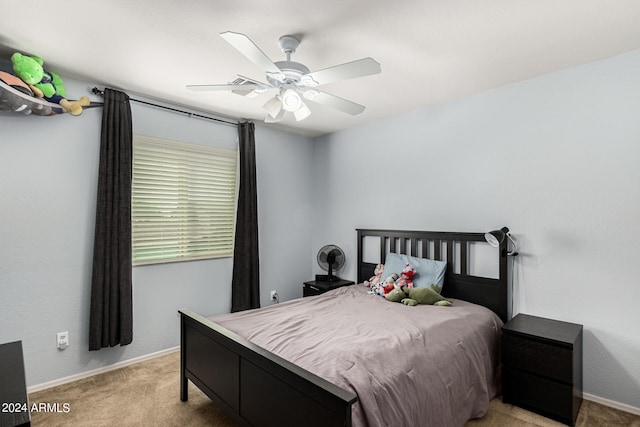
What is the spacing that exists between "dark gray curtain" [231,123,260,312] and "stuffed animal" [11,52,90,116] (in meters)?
1.52

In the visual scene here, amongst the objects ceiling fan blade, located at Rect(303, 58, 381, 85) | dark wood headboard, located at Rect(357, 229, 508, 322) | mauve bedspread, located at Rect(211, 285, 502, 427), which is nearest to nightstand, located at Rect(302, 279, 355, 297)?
dark wood headboard, located at Rect(357, 229, 508, 322)

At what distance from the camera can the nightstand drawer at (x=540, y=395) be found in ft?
6.89

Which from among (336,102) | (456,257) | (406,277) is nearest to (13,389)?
(336,102)

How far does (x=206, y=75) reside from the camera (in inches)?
105

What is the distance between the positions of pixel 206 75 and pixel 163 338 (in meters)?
2.47

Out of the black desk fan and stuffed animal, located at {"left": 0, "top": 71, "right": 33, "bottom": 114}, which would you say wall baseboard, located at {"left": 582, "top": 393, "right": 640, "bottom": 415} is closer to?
the black desk fan

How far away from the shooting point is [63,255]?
8.80ft

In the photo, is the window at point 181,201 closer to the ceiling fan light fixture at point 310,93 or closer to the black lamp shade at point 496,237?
the ceiling fan light fixture at point 310,93

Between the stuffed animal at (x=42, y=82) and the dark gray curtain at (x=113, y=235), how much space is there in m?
0.25

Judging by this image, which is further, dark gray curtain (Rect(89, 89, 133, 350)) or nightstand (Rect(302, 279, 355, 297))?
nightstand (Rect(302, 279, 355, 297))

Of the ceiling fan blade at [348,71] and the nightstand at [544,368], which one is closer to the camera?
the ceiling fan blade at [348,71]

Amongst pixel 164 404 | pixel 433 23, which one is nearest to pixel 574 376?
pixel 433 23

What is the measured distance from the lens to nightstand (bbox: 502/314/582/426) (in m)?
2.10

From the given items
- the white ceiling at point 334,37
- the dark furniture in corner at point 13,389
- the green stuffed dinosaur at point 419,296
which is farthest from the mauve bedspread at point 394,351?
the white ceiling at point 334,37
